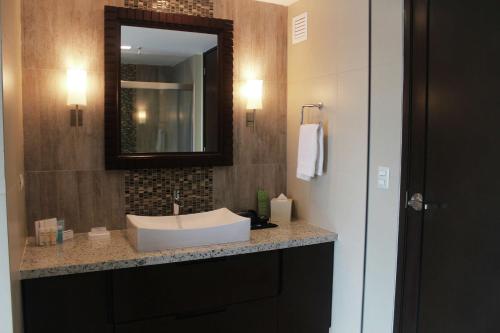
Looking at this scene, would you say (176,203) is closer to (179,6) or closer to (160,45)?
(160,45)

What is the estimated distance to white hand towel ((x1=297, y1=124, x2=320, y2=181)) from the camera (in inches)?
99.4

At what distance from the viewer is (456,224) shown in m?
1.80

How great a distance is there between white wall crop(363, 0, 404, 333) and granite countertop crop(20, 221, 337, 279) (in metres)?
0.39

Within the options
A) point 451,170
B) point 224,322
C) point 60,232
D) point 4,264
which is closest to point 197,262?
point 224,322

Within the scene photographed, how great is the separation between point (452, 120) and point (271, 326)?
60.5 inches

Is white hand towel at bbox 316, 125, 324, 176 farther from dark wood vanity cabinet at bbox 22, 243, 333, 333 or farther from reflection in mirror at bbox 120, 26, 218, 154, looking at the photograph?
reflection in mirror at bbox 120, 26, 218, 154

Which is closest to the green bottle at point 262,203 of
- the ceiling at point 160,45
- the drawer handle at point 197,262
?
the drawer handle at point 197,262

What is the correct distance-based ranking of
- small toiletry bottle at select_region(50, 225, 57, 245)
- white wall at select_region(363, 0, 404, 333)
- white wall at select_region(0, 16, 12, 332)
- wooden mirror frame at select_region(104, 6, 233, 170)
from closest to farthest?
white wall at select_region(0, 16, 12, 332), white wall at select_region(363, 0, 404, 333), small toiletry bottle at select_region(50, 225, 57, 245), wooden mirror frame at select_region(104, 6, 233, 170)

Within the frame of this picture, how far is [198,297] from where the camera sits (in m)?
2.23

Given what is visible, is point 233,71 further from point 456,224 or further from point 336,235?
point 456,224

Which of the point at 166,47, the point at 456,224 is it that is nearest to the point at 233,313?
the point at 456,224

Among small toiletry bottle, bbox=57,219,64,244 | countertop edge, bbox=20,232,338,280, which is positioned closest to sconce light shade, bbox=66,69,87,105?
small toiletry bottle, bbox=57,219,64,244

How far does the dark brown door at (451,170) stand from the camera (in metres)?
1.66

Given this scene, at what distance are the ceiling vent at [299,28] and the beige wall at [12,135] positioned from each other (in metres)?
1.70
